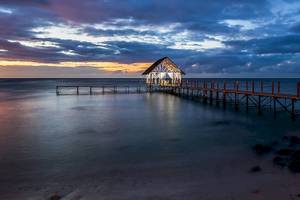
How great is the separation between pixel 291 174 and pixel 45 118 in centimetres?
1876

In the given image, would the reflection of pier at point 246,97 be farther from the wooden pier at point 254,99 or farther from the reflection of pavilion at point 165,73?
the reflection of pavilion at point 165,73

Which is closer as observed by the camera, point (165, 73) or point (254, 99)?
point (254, 99)

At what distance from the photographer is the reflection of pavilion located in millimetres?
47188

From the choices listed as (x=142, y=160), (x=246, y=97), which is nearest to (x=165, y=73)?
(x=246, y=97)

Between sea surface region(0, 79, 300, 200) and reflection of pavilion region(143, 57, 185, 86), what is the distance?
26.9 metres

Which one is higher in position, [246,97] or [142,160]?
[246,97]

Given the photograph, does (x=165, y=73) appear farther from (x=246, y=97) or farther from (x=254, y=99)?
(x=254, y=99)

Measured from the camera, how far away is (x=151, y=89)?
53688 mm

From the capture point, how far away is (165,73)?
48.7 metres

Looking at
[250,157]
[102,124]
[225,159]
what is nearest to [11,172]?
[225,159]

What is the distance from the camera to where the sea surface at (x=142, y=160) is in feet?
26.3

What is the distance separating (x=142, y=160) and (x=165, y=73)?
38.4 meters

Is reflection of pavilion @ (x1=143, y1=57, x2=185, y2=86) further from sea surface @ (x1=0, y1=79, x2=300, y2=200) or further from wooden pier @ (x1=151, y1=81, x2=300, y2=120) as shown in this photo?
sea surface @ (x1=0, y1=79, x2=300, y2=200)

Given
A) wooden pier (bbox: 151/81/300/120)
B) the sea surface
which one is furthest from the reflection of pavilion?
the sea surface
